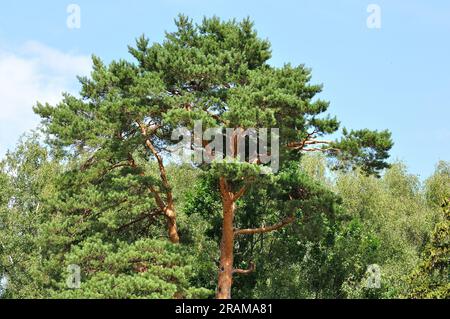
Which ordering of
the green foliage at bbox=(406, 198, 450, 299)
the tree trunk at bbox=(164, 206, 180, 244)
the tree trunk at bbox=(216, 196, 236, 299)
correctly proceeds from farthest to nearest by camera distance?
the tree trunk at bbox=(164, 206, 180, 244) < the tree trunk at bbox=(216, 196, 236, 299) < the green foliage at bbox=(406, 198, 450, 299)

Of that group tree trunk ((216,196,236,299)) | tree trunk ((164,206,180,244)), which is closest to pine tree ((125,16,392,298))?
tree trunk ((216,196,236,299))

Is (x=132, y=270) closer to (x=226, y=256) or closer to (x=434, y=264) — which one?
(x=226, y=256)

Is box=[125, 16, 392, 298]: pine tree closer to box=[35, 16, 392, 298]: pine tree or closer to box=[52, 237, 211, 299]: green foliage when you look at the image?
box=[35, 16, 392, 298]: pine tree

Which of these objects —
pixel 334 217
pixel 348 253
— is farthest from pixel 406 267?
pixel 334 217

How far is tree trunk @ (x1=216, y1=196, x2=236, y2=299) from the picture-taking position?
22.2 m

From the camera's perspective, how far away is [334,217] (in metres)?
23.3

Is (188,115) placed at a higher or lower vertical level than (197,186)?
higher

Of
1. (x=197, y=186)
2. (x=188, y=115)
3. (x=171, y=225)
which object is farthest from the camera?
(x=197, y=186)

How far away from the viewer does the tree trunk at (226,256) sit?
873 inches

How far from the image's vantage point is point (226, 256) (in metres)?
22.6

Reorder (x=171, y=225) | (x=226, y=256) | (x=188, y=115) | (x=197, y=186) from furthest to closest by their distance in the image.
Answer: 1. (x=197, y=186)
2. (x=171, y=225)
3. (x=226, y=256)
4. (x=188, y=115)

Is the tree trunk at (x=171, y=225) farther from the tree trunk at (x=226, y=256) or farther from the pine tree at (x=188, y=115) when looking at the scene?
the tree trunk at (x=226, y=256)

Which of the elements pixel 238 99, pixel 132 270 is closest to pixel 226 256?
pixel 132 270
